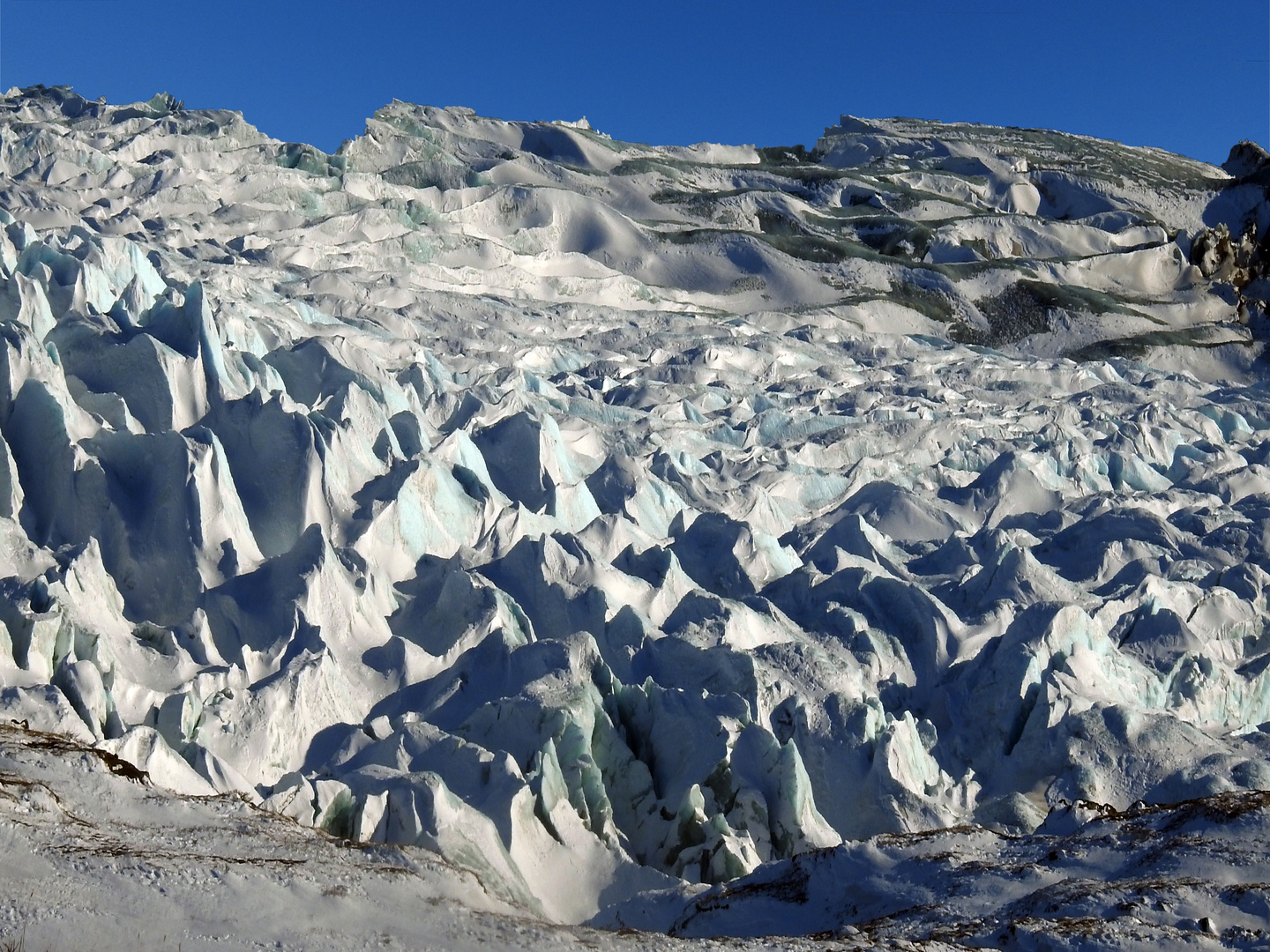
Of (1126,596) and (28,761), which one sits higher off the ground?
(1126,596)

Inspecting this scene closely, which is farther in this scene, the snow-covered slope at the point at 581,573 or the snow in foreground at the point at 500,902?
the snow-covered slope at the point at 581,573

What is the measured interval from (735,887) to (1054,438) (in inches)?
929

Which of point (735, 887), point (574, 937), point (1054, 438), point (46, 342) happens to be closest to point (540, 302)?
point (1054, 438)

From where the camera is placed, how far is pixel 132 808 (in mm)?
9742

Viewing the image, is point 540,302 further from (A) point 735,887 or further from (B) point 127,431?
(A) point 735,887

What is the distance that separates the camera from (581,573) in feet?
61.1

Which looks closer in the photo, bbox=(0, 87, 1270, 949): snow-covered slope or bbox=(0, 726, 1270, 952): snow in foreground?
bbox=(0, 726, 1270, 952): snow in foreground

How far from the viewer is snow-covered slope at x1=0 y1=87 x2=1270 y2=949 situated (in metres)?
13.8

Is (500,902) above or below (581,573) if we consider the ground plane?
below

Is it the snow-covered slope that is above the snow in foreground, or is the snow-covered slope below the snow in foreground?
above

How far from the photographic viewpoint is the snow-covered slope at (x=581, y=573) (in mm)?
13836

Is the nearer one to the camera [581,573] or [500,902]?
[500,902]

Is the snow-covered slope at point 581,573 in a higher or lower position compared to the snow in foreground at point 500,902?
higher

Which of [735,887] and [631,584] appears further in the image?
[631,584]
